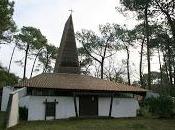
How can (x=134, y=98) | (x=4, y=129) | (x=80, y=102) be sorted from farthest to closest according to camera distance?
(x=134, y=98) < (x=80, y=102) < (x=4, y=129)

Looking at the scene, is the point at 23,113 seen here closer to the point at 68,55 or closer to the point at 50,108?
the point at 50,108

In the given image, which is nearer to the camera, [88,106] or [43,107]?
[43,107]

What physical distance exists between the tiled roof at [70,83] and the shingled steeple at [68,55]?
746 millimetres

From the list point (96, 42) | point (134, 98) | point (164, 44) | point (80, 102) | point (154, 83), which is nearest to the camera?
point (164, 44)

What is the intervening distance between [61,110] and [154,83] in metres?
44.8

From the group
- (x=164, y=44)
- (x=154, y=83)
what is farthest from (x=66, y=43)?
(x=154, y=83)

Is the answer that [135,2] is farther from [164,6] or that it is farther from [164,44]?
[164,44]

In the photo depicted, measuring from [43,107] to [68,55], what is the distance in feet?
24.2

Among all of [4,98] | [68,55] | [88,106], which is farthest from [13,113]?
[4,98]

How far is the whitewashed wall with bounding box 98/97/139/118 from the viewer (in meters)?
27.4

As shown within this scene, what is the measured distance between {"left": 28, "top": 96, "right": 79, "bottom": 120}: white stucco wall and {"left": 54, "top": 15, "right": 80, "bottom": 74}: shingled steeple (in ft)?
15.0

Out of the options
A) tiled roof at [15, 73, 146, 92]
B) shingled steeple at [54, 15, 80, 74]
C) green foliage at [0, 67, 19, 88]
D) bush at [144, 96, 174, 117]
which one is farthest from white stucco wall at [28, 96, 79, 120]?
green foliage at [0, 67, 19, 88]

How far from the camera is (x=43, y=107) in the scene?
25094 millimetres

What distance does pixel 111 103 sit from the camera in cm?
2703
